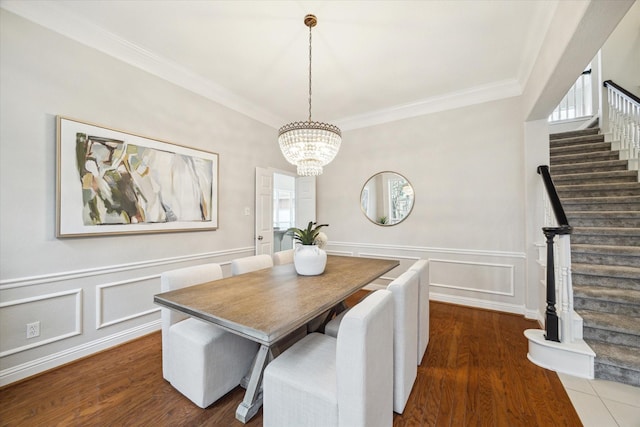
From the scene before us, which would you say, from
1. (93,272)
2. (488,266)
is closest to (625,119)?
(488,266)

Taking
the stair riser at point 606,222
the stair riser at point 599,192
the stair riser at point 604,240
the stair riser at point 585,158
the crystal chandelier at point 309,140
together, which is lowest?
the stair riser at point 604,240

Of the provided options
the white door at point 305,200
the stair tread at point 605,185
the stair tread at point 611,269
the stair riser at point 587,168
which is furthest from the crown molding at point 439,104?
the stair tread at point 611,269

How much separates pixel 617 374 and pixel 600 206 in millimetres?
2187

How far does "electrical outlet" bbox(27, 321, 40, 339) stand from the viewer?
1919 mm

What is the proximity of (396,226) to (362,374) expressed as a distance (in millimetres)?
3122

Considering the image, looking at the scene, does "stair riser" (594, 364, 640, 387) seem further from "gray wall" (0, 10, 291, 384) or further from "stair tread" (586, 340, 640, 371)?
"gray wall" (0, 10, 291, 384)

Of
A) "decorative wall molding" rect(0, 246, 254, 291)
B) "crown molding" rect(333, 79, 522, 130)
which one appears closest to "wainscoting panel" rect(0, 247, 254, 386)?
"decorative wall molding" rect(0, 246, 254, 291)

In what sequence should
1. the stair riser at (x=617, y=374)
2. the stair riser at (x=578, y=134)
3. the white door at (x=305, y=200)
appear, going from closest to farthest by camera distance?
the stair riser at (x=617, y=374)
the stair riser at (x=578, y=134)
the white door at (x=305, y=200)

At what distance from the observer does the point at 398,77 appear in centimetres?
306

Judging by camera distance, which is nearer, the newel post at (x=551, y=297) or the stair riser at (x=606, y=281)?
the newel post at (x=551, y=297)

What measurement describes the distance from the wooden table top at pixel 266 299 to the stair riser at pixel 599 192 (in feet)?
10.1

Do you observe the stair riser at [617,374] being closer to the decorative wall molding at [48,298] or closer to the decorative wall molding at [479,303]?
the decorative wall molding at [479,303]

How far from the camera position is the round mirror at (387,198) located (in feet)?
12.7

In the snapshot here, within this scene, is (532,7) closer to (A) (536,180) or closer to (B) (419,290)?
(A) (536,180)
